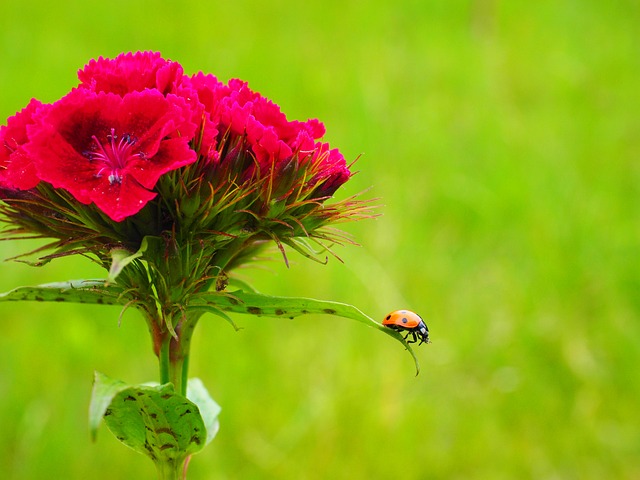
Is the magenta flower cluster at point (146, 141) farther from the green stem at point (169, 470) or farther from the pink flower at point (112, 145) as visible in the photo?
the green stem at point (169, 470)

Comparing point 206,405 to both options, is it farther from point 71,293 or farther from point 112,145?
point 112,145

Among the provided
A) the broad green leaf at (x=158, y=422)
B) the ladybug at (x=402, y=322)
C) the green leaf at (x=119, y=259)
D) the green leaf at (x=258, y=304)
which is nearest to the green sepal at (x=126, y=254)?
the green leaf at (x=119, y=259)

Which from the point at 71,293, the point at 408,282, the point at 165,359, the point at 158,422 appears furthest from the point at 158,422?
the point at 408,282

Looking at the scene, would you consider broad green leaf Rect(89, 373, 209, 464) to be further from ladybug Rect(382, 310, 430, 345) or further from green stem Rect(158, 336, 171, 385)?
ladybug Rect(382, 310, 430, 345)

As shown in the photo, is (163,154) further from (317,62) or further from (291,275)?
(317,62)

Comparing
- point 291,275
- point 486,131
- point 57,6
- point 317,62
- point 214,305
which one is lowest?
point 214,305

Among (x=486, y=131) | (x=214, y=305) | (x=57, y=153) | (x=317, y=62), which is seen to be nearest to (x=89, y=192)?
(x=57, y=153)

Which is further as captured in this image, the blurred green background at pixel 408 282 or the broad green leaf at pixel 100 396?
the blurred green background at pixel 408 282
